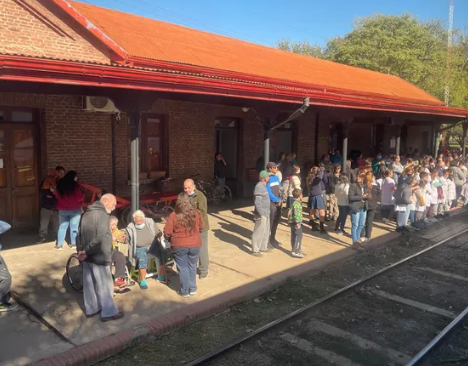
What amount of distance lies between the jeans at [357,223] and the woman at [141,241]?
4.26 m

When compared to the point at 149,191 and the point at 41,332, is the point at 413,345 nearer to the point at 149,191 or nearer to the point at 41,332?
the point at 41,332

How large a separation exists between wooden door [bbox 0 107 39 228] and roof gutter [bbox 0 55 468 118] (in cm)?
382

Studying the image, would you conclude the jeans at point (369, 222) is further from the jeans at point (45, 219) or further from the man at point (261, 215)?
the jeans at point (45, 219)

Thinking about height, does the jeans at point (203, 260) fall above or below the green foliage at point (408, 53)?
below

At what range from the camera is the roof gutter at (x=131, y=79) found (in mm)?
5215

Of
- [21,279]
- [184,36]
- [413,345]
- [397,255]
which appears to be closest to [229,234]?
[397,255]

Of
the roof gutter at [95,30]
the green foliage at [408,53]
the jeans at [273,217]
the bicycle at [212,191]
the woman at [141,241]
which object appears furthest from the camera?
the green foliage at [408,53]

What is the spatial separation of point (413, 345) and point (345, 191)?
4136mm

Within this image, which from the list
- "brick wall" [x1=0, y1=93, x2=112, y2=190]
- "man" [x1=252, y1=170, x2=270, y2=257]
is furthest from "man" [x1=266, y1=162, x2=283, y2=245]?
"brick wall" [x1=0, y1=93, x2=112, y2=190]

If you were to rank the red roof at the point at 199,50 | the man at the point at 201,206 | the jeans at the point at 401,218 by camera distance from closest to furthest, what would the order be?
the man at the point at 201,206 → the jeans at the point at 401,218 → the red roof at the point at 199,50

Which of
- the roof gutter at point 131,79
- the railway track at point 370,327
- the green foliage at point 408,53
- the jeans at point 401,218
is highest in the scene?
the green foliage at point 408,53

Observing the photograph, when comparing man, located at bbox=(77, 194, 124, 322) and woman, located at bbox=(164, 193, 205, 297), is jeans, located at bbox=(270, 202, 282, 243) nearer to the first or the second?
woman, located at bbox=(164, 193, 205, 297)

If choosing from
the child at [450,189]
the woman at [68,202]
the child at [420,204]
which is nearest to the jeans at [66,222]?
the woman at [68,202]

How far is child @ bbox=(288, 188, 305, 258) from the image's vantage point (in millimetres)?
7664
